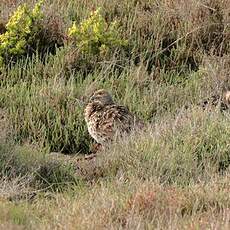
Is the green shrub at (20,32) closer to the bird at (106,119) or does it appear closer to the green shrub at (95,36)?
the green shrub at (95,36)

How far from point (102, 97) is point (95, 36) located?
1598 millimetres

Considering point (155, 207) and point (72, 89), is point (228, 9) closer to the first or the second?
point (72, 89)

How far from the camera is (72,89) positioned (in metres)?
8.96

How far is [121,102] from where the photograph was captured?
354 inches

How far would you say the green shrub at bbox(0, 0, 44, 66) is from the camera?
380 inches

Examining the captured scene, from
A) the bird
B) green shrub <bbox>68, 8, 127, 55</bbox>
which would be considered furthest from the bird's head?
green shrub <bbox>68, 8, 127, 55</bbox>

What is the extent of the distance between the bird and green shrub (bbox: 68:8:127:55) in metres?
1.48

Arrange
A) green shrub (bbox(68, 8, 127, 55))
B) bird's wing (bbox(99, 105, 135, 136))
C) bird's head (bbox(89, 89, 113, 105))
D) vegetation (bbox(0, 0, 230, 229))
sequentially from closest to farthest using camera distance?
1. vegetation (bbox(0, 0, 230, 229))
2. bird's wing (bbox(99, 105, 135, 136))
3. bird's head (bbox(89, 89, 113, 105))
4. green shrub (bbox(68, 8, 127, 55))

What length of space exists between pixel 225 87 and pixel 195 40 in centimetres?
118

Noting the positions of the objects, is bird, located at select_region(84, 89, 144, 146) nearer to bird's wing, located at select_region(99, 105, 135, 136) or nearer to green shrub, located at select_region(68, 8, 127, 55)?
bird's wing, located at select_region(99, 105, 135, 136)

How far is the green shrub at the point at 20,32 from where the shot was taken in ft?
31.7

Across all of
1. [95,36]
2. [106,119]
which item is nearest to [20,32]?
[95,36]

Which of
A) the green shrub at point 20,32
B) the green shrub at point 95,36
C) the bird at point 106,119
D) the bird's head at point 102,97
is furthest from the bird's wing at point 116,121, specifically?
the green shrub at point 20,32

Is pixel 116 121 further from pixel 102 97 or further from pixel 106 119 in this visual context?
pixel 102 97
